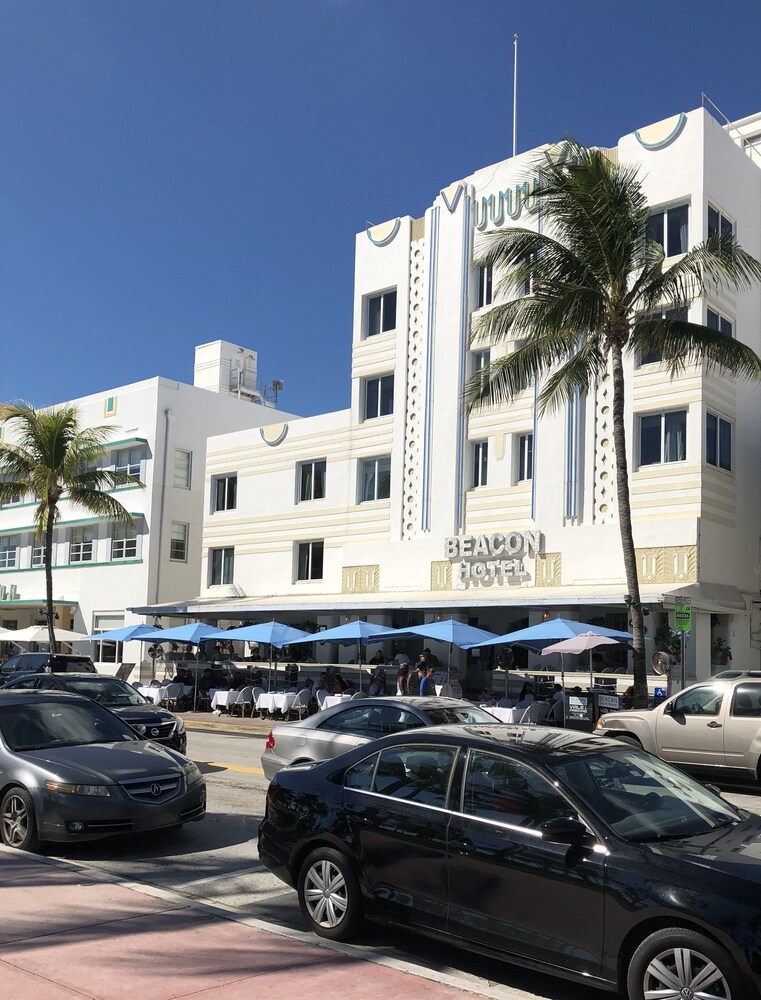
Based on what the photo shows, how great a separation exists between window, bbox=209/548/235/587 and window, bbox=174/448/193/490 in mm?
4657

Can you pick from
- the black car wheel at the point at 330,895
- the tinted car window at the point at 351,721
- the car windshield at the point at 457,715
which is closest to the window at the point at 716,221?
the car windshield at the point at 457,715

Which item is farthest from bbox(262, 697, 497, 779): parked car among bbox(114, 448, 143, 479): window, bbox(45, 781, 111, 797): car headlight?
bbox(114, 448, 143, 479): window

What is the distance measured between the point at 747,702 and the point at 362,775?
927 cm

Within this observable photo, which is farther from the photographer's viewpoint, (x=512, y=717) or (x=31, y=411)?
(x=31, y=411)

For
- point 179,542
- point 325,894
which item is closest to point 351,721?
point 325,894

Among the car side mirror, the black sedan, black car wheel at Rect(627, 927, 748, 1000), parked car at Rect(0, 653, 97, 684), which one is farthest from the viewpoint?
parked car at Rect(0, 653, 97, 684)

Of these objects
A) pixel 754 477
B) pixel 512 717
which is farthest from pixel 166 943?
pixel 754 477

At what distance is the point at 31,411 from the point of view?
33875 mm

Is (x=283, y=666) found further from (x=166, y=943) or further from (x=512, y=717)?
(x=166, y=943)

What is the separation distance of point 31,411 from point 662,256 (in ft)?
73.9

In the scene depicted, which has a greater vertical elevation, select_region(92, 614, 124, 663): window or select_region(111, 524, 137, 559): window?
select_region(111, 524, 137, 559): window

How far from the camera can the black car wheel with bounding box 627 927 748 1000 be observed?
4812mm

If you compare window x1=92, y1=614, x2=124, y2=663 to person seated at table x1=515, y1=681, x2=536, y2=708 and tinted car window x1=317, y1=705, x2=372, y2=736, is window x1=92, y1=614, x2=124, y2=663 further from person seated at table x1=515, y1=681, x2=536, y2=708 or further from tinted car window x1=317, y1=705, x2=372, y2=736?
tinted car window x1=317, y1=705, x2=372, y2=736

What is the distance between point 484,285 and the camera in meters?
31.0
